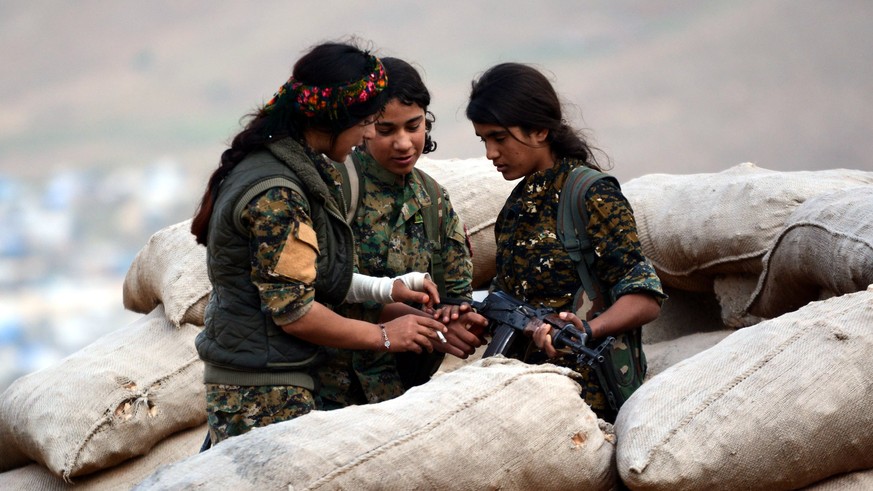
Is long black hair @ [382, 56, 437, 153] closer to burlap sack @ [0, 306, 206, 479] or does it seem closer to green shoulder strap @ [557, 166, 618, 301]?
green shoulder strap @ [557, 166, 618, 301]

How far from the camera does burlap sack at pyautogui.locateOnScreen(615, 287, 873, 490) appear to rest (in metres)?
2.25

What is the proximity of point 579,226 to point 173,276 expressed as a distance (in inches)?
70.7

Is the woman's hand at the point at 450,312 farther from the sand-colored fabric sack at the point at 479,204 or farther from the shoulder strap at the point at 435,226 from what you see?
the sand-colored fabric sack at the point at 479,204

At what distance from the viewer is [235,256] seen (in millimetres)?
2230

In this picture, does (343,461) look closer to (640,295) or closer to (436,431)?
(436,431)

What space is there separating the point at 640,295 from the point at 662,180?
1709 millimetres

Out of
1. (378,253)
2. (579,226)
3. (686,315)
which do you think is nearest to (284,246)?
(378,253)

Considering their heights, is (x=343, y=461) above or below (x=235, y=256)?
below

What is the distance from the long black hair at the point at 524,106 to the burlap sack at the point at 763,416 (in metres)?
0.64

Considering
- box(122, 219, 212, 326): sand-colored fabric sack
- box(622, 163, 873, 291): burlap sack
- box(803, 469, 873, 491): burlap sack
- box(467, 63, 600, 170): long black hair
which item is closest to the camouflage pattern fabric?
box(467, 63, 600, 170): long black hair

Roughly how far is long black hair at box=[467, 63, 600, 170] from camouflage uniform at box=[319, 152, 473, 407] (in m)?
0.27

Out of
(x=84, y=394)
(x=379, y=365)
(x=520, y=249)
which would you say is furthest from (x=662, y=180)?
(x=84, y=394)

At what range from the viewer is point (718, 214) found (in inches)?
145

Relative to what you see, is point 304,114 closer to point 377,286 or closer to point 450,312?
point 377,286
